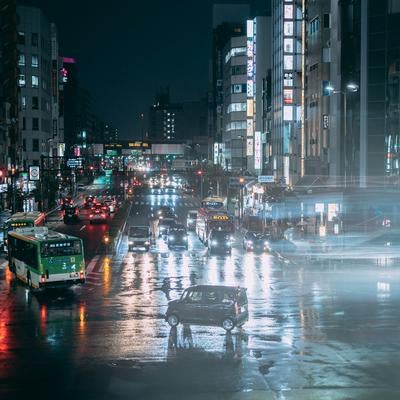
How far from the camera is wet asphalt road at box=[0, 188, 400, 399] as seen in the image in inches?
730

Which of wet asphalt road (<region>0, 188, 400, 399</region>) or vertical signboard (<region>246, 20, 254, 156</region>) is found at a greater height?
vertical signboard (<region>246, 20, 254, 156</region>)

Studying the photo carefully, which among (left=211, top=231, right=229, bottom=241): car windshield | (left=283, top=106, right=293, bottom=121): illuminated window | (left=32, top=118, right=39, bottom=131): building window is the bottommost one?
(left=211, top=231, right=229, bottom=241): car windshield

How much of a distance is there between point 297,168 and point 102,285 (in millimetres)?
63319

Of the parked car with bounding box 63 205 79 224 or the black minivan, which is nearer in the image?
the black minivan

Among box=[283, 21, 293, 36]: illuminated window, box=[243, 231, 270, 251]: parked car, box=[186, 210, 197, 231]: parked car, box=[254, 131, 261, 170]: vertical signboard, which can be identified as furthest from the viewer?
box=[254, 131, 261, 170]: vertical signboard

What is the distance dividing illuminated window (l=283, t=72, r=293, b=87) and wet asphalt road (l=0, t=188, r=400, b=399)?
200 feet

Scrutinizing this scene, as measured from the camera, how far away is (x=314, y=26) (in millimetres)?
85062

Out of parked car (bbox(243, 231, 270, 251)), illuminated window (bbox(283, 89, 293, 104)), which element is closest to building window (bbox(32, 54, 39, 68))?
illuminated window (bbox(283, 89, 293, 104))

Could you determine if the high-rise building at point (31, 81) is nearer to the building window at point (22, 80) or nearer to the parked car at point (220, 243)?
the building window at point (22, 80)

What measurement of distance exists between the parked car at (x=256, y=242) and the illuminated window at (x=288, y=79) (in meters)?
43.9

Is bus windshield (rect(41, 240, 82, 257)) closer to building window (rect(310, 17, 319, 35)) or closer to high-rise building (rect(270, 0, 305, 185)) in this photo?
building window (rect(310, 17, 319, 35))

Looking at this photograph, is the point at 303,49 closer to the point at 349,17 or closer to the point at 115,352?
the point at 349,17

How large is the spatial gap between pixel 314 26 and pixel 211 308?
64.1 m

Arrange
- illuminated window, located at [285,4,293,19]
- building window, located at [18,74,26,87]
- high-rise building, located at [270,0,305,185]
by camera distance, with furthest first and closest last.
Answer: building window, located at [18,74,26,87] → illuminated window, located at [285,4,293,19] → high-rise building, located at [270,0,305,185]
